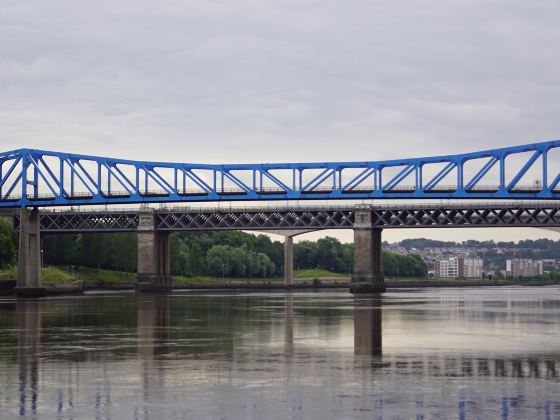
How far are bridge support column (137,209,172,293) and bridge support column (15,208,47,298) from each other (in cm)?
2326

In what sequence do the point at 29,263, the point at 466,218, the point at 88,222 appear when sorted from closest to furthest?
the point at 29,263, the point at 466,218, the point at 88,222

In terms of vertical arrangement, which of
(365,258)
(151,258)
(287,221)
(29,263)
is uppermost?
(287,221)

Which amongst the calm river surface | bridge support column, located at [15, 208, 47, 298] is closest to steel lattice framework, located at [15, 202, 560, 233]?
bridge support column, located at [15, 208, 47, 298]

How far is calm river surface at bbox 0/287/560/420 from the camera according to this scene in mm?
20656

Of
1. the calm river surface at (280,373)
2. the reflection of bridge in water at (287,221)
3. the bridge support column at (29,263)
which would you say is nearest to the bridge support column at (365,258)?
the reflection of bridge in water at (287,221)

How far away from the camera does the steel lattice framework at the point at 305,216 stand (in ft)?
500

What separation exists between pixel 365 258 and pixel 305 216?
62.0 feet

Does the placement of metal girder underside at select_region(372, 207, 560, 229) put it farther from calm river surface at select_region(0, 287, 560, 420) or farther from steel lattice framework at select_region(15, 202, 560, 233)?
calm river surface at select_region(0, 287, 560, 420)

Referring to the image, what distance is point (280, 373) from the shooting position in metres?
26.9

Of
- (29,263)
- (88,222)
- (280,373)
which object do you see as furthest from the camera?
(88,222)

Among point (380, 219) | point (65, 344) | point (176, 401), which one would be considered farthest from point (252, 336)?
point (380, 219)

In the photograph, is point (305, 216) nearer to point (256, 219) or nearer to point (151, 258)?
point (256, 219)

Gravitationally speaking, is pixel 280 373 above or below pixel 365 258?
below

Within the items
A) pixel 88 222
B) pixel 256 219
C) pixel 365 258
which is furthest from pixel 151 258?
pixel 365 258
